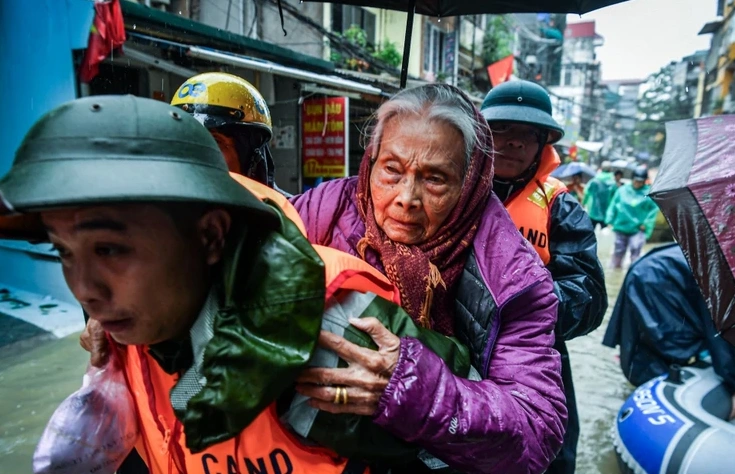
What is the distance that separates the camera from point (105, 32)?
480 cm

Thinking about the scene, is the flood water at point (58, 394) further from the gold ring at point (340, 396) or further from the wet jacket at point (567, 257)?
the gold ring at point (340, 396)

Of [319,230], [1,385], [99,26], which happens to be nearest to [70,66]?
[99,26]

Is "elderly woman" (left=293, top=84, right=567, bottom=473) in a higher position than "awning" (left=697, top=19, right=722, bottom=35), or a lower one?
lower

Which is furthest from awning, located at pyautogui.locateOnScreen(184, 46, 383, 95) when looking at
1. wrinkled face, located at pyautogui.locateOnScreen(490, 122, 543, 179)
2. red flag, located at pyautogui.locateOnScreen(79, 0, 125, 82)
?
wrinkled face, located at pyautogui.locateOnScreen(490, 122, 543, 179)

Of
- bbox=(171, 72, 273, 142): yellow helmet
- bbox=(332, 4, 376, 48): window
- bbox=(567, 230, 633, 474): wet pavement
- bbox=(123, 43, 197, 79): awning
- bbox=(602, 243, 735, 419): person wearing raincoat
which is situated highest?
bbox=(332, 4, 376, 48): window

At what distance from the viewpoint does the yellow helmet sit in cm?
227

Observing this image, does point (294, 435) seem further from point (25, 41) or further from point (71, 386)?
point (25, 41)

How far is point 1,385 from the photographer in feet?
14.7

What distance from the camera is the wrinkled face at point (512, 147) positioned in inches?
97.3

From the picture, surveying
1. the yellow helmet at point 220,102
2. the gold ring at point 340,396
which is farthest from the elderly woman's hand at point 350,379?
the yellow helmet at point 220,102

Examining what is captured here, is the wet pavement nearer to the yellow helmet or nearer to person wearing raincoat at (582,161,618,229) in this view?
the yellow helmet

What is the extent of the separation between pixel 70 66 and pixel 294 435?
19.6 feet

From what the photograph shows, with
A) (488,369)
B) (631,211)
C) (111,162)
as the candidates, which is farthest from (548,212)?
(631,211)

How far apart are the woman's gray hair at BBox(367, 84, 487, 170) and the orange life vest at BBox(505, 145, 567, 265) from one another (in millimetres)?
893
